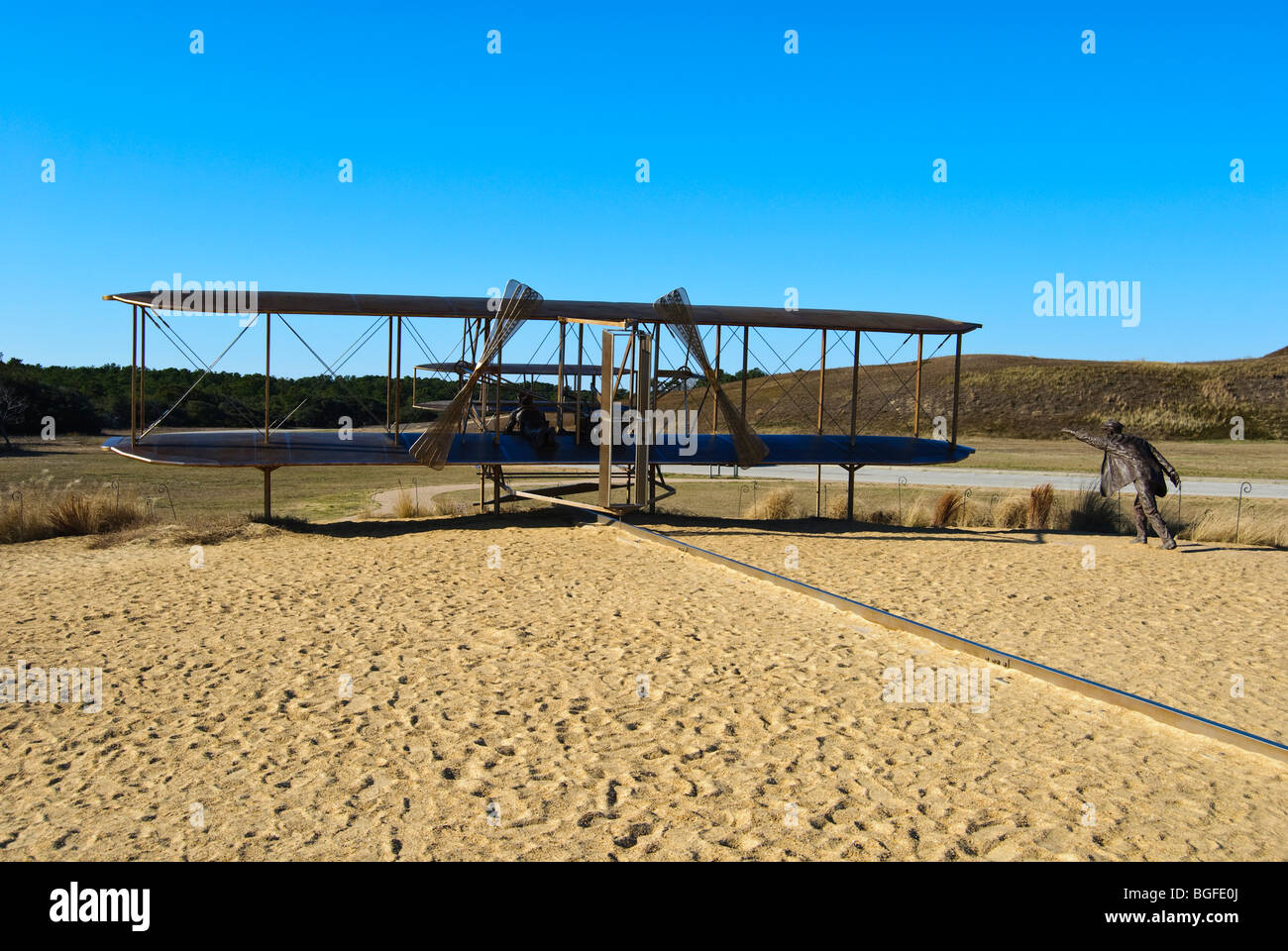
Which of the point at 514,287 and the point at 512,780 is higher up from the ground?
the point at 514,287

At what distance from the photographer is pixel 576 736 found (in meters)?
5.55

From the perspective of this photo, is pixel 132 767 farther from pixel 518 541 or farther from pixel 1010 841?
pixel 518 541

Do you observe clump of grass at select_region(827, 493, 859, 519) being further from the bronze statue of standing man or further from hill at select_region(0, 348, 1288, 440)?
hill at select_region(0, 348, 1288, 440)

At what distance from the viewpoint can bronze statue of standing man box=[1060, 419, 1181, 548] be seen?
13227 millimetres

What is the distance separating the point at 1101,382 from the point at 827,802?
274 feet

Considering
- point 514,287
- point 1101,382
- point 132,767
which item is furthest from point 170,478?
point 1101,382

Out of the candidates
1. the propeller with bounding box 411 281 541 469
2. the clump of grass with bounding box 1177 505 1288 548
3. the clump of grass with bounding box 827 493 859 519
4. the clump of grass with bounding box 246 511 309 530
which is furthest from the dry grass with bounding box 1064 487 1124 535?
the clump of grass with bounding box 246 511 309 530

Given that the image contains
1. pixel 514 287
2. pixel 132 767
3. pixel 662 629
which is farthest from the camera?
pixel 514 287

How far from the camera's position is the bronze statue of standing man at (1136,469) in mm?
13227

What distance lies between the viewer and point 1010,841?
4.20 m

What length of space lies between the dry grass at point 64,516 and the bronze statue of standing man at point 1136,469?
1542cm
